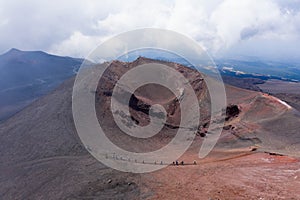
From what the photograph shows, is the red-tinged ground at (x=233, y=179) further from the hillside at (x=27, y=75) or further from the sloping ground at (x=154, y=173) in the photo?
Answer: the hillside at (x=27, y=75)

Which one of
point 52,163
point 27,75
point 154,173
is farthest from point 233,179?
point 27,75

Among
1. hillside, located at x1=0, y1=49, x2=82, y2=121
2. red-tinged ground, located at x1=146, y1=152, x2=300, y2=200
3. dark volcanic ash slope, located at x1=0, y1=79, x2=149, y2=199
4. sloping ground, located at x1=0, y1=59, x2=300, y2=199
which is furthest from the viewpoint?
hillside, located at x1=0, y1=49, x2=82, y2=121

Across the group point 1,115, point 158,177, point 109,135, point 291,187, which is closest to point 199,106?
point 109,135

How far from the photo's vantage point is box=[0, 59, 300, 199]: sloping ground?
2116cm

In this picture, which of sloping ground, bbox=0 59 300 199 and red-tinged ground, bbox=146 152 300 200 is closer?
red-tinged ground, bbox=146 152 300 200

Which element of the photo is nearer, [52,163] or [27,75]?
[52,163]

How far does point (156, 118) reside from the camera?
4325 cm

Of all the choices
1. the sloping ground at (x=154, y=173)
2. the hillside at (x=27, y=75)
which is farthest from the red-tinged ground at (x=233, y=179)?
the hillside at (x=27, y=75)

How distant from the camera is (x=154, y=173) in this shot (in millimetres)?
24703

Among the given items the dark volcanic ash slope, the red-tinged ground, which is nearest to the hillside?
the dark volcanic ash slope

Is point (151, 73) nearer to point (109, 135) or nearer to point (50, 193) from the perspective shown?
point (109, 135)

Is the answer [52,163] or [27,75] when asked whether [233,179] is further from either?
[27,75]

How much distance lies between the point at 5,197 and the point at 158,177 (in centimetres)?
1178

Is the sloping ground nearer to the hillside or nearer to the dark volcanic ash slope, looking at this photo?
the dark volcanic ash slope
